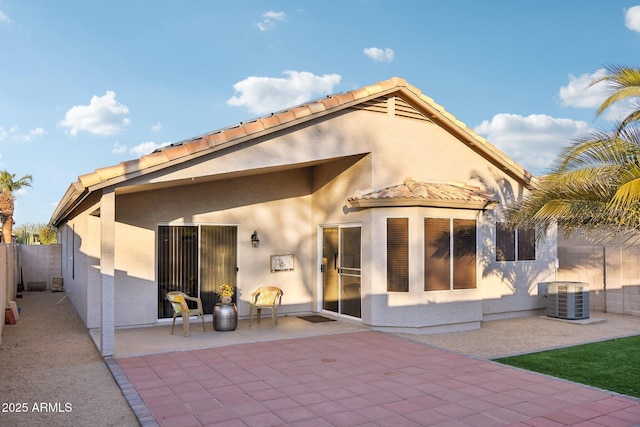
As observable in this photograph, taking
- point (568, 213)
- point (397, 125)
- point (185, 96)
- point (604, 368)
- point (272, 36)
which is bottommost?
point (604, 368)

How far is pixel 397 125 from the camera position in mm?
12000

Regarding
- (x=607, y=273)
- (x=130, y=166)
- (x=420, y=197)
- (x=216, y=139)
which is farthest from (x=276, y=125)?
(x=607, y=273)

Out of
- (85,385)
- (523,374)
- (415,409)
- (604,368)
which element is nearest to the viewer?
(415,409)

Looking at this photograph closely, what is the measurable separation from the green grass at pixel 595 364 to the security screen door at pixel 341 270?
13.1 feet

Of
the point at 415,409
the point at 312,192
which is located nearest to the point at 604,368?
the point at 415,409

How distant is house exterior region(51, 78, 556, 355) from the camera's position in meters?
11.0

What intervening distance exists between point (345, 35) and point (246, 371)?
44.1ft

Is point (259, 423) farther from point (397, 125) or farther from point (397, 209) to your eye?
point (397, 125)

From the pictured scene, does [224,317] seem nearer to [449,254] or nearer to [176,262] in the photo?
[176,262]

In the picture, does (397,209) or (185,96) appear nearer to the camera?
(397,209)

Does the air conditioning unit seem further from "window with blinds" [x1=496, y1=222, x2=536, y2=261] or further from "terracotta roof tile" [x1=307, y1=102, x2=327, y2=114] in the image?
"terracotta roof tile" [x1=307, y1=102, x2=327, y2=114]

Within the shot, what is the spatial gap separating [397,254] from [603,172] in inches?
184

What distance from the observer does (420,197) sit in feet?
35.5

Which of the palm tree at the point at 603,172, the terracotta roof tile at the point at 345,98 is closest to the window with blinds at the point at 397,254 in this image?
the terracotta roof tile at the point at 345,98
